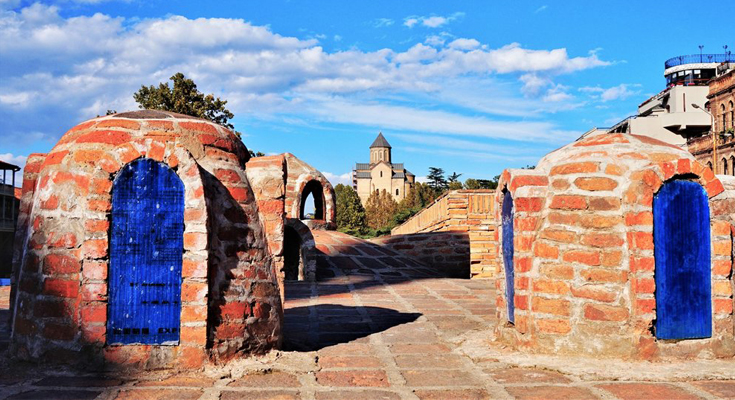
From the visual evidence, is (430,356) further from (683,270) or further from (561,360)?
(683,270)

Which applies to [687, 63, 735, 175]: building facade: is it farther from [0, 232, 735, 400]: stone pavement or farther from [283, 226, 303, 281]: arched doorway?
[0, 232, 735, 400]: stone pavement

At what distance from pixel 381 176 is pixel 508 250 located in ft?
272

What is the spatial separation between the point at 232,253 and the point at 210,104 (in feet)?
62.6

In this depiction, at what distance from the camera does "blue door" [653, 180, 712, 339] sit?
5152 mm

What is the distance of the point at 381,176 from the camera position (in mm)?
88812

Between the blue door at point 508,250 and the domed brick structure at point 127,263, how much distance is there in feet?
8.31

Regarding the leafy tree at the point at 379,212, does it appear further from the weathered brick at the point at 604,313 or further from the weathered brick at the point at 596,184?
the weathered brick at the point at 604,313

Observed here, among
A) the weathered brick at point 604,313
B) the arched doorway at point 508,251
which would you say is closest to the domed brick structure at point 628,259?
the weathered brick at point 604,313

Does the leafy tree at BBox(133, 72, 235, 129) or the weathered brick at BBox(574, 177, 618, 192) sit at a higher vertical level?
the leafy tree at BBox(133, 72, 235, 129)

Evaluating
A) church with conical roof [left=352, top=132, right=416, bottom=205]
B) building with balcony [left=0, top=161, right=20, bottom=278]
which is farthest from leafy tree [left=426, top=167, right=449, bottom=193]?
building with balcony [left=0, top=161, right=20, bottom=278]

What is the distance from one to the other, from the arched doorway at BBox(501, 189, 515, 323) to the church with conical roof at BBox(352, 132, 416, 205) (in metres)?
79.2

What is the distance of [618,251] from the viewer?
5.09 metres

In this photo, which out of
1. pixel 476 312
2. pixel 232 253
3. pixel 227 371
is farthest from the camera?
pixel 476 312

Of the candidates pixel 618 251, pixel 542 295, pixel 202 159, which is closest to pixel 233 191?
pixel 202 159
